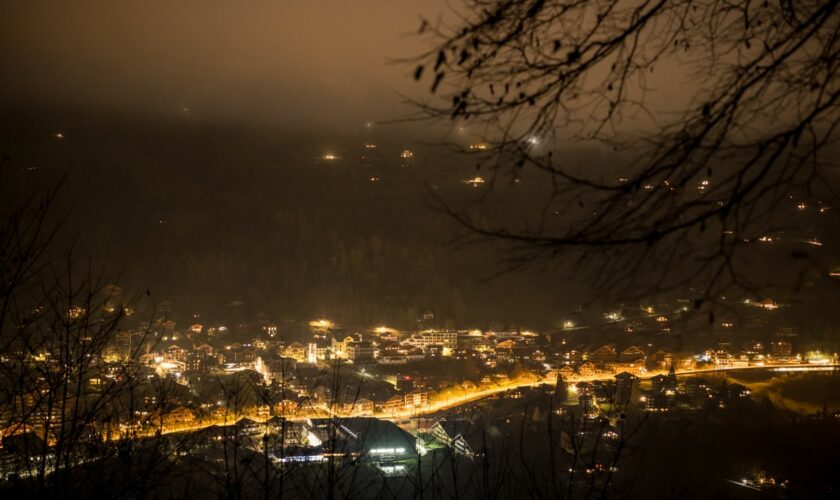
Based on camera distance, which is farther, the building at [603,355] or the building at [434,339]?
the building at [434,339]

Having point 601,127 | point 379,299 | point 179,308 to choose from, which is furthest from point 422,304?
point 601,127

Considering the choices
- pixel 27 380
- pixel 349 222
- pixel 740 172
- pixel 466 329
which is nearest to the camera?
pixel 740 172

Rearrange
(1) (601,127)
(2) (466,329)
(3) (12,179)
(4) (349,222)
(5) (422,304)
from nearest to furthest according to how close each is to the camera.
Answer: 1. (1) (601,127)
2. (3) (12,179)
3. (2) (466,329)
4. (5) (422,304)
5. (4) (349,222)

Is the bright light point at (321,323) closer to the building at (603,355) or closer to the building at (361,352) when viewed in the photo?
the building at (361,352)

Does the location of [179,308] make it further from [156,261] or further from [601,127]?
[601,127]

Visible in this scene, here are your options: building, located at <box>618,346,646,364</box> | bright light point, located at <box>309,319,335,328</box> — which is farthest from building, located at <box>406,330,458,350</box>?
building, located at <box>618,346,646,364</box>

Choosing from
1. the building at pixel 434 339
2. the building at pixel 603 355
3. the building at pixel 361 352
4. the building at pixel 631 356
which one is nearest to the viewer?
the building at pixel 631 356

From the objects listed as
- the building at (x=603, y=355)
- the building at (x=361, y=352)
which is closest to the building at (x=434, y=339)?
the building at (x=361, y=352)

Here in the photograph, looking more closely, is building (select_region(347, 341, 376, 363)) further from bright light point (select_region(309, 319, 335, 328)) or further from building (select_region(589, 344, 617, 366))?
building (select_region(589, 344, 617, 366))

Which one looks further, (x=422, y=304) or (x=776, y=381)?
(x=422, y=304)

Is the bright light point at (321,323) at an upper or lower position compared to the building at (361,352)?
upper

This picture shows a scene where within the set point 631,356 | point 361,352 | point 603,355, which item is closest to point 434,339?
point 361,352
